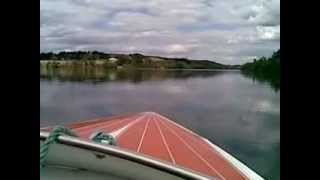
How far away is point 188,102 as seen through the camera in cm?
271

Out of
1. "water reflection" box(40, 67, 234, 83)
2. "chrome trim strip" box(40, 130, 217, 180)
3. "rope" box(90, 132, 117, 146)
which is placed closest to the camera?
"chrome trim strip" box(40, 130, 217, 180)

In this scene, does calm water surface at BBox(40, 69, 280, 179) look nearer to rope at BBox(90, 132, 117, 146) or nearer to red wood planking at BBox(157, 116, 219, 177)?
red wood planking at BBox(157, 116, 219, 177)

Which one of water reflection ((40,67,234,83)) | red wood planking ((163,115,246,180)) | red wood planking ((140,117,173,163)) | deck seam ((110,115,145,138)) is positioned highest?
water reflection ((40,67,234,83))

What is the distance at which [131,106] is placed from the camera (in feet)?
8.54

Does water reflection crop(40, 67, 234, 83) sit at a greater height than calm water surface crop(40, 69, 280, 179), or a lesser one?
greater

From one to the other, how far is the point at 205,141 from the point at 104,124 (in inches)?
23.9

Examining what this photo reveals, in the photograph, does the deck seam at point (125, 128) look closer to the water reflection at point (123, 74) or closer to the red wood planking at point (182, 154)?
the red wood planking at point (182, 154)

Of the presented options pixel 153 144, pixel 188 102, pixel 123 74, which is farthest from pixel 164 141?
pixel 188 102

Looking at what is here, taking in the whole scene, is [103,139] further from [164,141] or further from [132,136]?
[164,141]

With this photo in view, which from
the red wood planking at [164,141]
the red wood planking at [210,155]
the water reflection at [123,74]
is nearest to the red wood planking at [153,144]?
the red wood planking at [164,141]

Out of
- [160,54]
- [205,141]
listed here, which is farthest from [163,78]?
[205,141]

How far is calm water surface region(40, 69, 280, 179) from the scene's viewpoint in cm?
229

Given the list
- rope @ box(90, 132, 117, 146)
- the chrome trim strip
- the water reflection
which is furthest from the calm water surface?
the chrome trim strip
